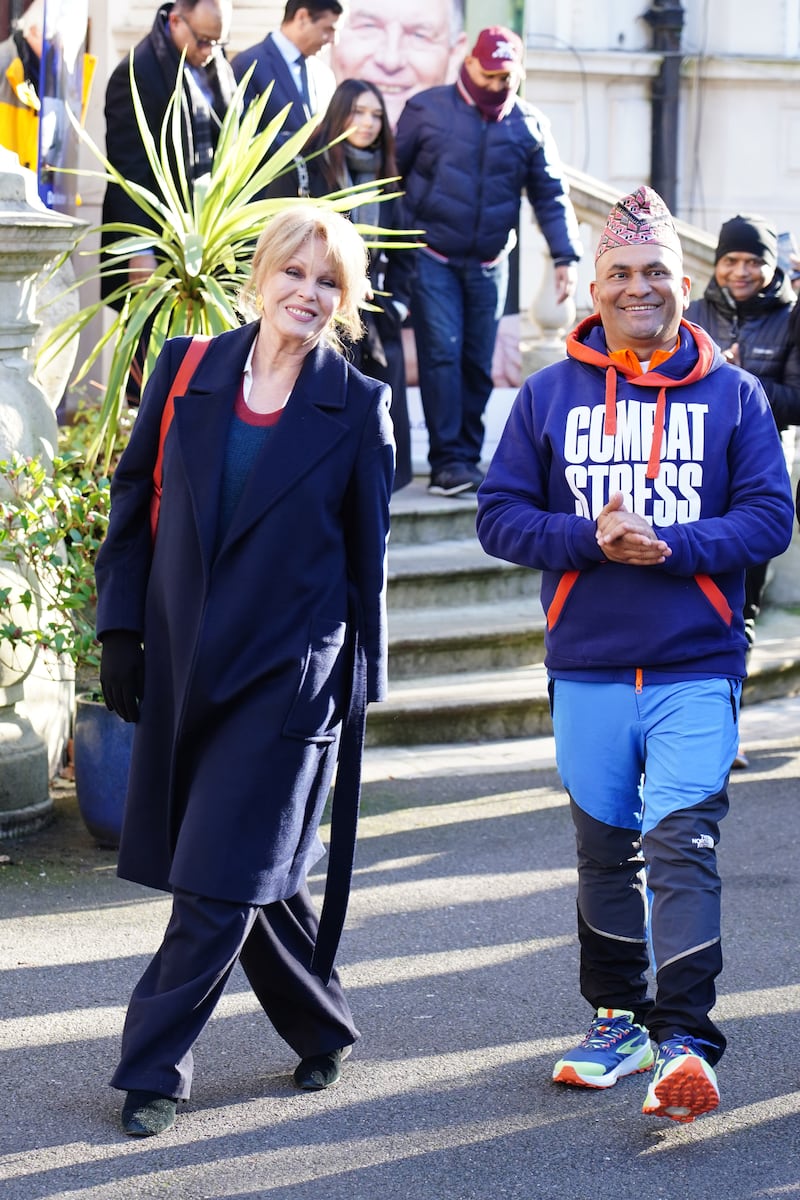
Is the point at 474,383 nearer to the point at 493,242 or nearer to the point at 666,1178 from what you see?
the point at 493,242

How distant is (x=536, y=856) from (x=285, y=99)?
3.52 meters

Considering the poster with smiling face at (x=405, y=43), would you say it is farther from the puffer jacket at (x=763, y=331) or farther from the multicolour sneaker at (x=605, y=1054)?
the multicolour sneaker at (x=605, y=1054)

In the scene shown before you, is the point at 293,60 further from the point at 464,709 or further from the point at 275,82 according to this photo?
the point at 464,709

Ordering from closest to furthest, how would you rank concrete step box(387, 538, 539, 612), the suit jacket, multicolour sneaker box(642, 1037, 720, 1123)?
multicolour sneaker box(642, 1037, 720, 1123) → the suit jacket → concrete step box(387, 538, 539, 612)

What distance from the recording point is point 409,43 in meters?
10.4

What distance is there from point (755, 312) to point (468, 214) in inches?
97.9

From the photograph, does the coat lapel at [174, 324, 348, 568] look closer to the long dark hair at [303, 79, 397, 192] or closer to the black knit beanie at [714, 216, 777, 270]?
the black knit beanie at [714, 216, 777, 270]

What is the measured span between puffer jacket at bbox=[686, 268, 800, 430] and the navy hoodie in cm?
264

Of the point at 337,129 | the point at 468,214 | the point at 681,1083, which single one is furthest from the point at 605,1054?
the point at 468,214

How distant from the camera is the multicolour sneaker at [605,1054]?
4094 mm

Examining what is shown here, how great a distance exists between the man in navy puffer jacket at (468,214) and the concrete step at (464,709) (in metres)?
1.60

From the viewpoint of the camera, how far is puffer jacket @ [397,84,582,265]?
873 centimetres

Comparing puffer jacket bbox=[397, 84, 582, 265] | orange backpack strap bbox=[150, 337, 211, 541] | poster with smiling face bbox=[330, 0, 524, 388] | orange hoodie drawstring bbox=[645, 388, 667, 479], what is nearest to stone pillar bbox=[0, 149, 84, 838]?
orange backpack strap bbox=[150, 337, 211, 541]

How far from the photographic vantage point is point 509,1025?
4.55 m
